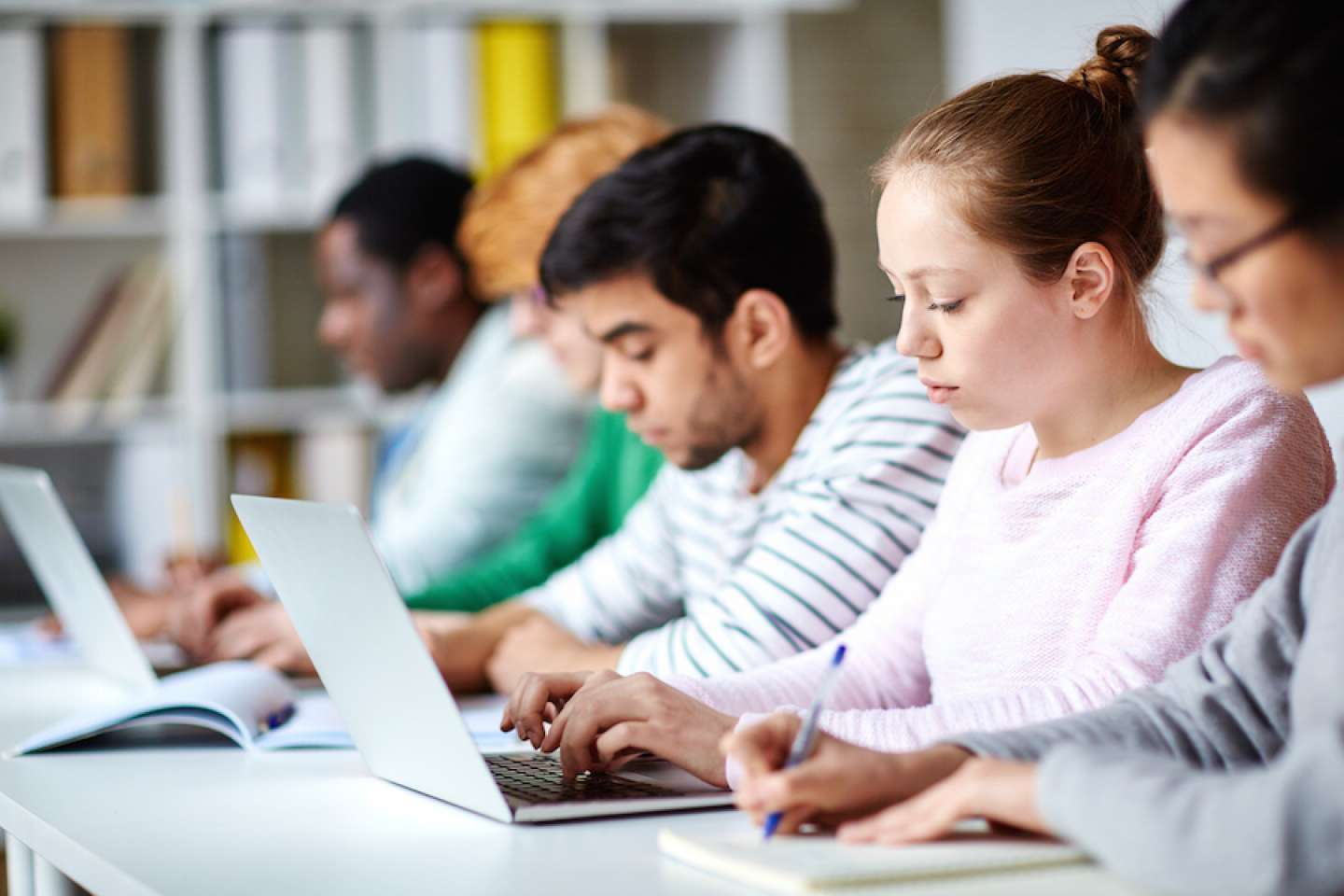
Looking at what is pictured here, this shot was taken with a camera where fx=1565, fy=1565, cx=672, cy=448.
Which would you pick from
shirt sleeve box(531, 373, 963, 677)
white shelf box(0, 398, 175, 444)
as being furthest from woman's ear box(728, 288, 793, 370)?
white shelf box(0, 398, 175, 444)

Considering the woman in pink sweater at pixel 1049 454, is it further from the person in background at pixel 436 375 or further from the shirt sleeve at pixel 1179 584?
the person in background at pixel 436 375

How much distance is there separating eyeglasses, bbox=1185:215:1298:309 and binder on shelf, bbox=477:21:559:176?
2490 millimetres

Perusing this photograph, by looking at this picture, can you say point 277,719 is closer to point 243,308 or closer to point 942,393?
point 942,393

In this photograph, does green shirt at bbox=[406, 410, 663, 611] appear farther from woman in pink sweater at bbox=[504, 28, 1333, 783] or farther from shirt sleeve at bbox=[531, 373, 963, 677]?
woman in pink sweater at bbox=[504, 28, 1333, 783]

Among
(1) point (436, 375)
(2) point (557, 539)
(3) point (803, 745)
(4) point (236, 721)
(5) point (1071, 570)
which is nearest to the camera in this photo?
(3) point (803, 745)

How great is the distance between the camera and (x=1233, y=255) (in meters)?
0.73

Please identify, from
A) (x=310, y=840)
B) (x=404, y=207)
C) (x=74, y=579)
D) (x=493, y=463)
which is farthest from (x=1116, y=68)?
(x=404, y=207)

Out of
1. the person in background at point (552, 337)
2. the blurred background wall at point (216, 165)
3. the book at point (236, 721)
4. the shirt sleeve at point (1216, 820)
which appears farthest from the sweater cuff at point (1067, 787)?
the blurred background wall at point (216, 165)

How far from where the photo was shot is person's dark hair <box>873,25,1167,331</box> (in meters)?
1.07

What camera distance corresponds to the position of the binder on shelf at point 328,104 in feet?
10.2

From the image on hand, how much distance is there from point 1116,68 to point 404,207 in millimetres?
1799

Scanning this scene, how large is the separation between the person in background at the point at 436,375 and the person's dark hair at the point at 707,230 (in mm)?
779

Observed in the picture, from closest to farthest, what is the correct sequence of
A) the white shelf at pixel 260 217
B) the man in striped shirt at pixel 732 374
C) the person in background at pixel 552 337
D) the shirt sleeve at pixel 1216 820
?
the shirt sleeve at pixel 1216 820 < the man in striped shirt at pixel 732 374 < the person in background at pixel 552 337 < the white shelf at pixel 260 217

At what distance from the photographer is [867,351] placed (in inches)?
61.2
